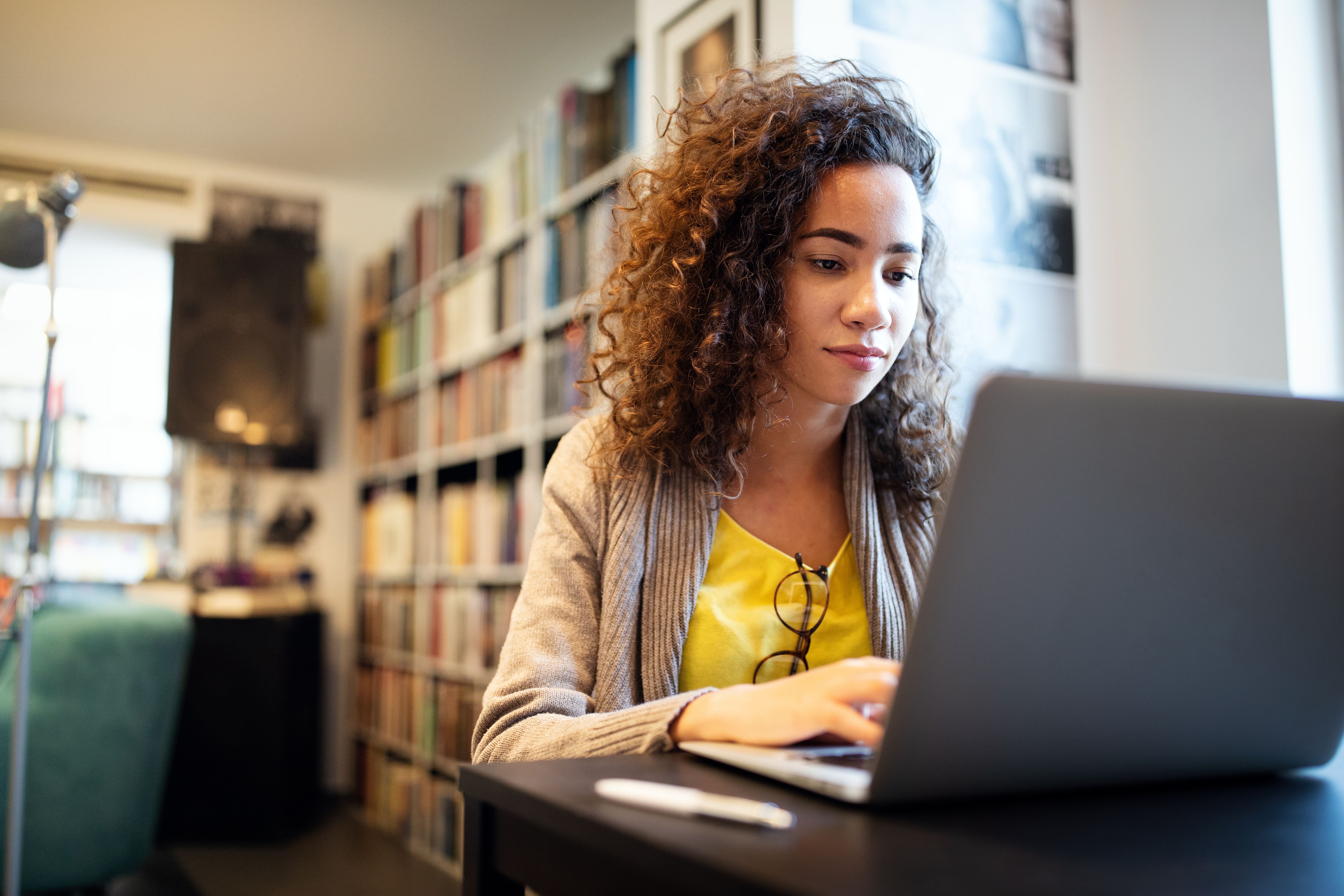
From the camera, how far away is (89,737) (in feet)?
7.67

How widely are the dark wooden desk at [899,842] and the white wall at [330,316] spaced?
12.6 feet

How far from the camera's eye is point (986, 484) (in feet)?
1.54

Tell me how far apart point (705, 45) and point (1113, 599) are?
1.56 meters

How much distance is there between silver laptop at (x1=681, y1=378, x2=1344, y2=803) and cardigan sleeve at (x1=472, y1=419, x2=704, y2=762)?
0.14 metres

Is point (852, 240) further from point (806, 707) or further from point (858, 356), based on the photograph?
point (806, 707)

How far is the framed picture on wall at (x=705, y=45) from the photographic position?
1.72 metres

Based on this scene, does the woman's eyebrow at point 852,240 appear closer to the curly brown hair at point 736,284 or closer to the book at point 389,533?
the curly brown hair at point 736,284

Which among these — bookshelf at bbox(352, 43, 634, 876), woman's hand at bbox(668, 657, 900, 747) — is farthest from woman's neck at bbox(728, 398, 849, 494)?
bookshelf at bbox(352, 43, 634, 876)

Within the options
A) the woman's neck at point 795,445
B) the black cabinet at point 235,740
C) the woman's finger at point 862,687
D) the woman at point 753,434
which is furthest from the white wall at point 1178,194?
the black cabinet at point 235,740

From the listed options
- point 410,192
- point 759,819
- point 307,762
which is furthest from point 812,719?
point 410,192

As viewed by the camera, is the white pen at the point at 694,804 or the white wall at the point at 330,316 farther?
the white wall at the point at 330,316

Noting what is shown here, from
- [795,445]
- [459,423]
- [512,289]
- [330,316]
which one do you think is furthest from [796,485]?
[330,316]

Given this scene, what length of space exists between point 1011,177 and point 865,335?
92 centimetres

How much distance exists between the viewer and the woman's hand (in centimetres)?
59
